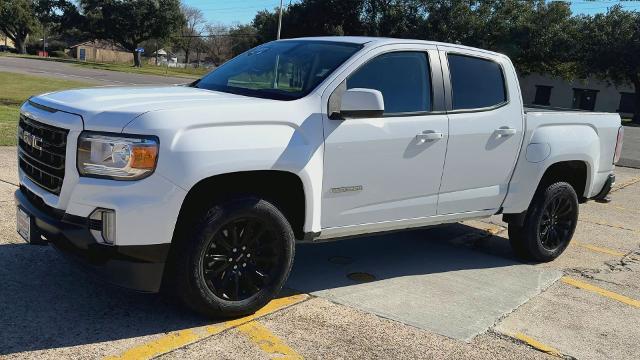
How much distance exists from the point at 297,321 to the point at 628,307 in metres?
2.74

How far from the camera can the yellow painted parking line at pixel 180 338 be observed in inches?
134

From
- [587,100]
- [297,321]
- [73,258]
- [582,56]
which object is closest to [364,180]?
[297,321]

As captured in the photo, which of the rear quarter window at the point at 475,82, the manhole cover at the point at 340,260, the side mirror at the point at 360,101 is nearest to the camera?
the side mirror at the point at 360,101

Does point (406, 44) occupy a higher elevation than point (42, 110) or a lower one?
higher

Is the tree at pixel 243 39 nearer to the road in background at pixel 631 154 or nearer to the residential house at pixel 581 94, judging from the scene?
→ the residential house at pixel 581 94

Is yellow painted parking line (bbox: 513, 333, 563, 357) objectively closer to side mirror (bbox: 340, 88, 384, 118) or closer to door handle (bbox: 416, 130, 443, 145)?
door handle (bbox: 416, 130, 443, 145)

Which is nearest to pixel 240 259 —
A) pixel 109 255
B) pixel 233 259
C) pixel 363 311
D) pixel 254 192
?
pixel 233 259

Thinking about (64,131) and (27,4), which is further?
(27,4)

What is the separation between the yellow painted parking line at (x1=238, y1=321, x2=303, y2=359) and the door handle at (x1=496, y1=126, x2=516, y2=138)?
Answer: 257 centimetres

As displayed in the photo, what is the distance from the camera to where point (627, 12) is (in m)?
39.1

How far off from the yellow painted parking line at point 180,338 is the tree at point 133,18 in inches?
2457

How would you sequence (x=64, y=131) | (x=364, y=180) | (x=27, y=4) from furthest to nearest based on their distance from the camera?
(x=27, y=4), (x=364, y=180), (x=64, y=131)

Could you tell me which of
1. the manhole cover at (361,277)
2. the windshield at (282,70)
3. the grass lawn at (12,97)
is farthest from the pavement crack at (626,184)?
the grass lawn at (12,97)

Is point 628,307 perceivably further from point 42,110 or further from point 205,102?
point 42,110
